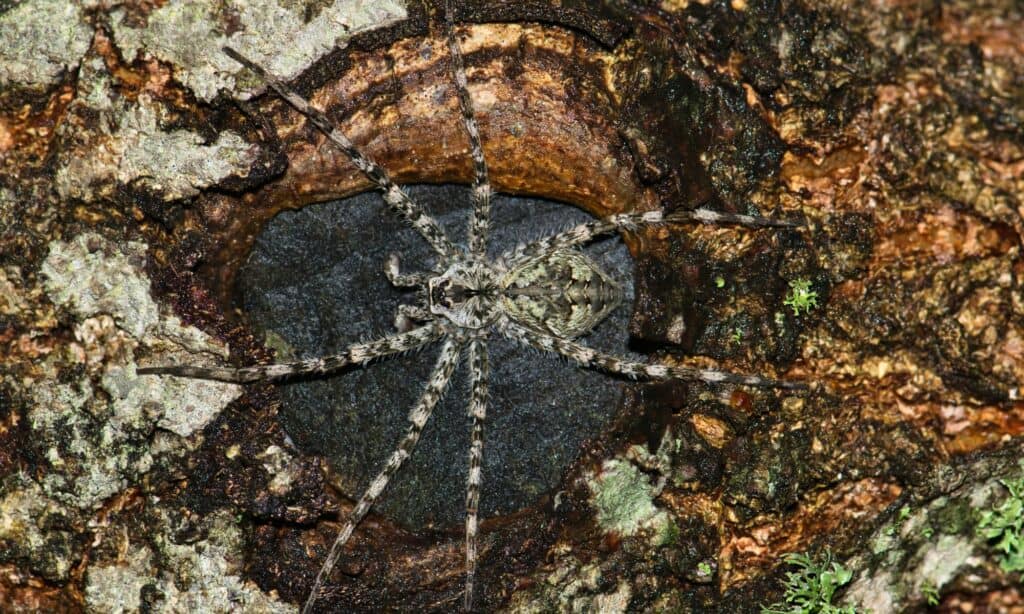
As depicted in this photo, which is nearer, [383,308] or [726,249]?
[726,249]

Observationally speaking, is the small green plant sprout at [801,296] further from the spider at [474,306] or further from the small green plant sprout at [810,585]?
the small green plant sprout at [810,585]

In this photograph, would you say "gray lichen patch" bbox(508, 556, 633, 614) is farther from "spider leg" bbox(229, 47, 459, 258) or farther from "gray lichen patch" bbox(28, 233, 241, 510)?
"spider leg" bbox(229, 47, 459, 258)

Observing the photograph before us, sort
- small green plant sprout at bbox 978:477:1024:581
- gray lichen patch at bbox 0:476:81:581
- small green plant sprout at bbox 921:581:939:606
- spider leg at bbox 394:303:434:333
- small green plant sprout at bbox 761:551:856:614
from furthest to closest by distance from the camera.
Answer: spider leg at bbox 394:303:434:333 → gray lichen patch at bbox 0:476:81:581 → small green plant sprout at bbox 761:551:856:614 → small green plant sprout at bbox 921:581:939:606 → small green plant sprout at bbox 978:477:1024:581

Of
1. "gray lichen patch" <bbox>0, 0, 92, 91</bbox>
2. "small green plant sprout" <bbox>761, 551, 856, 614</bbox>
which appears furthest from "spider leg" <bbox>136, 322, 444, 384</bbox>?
"small green plant sprout" <bbox>761, 551, 856, 614</bbox>

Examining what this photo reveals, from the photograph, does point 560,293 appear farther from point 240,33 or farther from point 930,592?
point 930,592

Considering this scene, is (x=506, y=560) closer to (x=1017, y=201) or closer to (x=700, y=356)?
(x=700, y=356)

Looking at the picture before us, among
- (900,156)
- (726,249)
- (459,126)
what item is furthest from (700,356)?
(459,126)

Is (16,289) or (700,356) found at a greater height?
(16,289)
